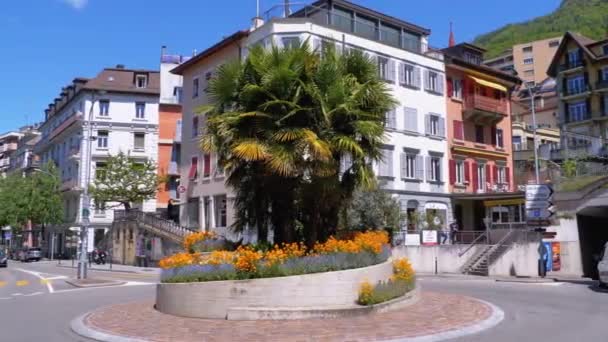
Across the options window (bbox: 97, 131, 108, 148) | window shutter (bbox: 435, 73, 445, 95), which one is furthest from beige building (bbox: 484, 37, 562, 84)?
window (bbox: 97, 131, 108, 148)

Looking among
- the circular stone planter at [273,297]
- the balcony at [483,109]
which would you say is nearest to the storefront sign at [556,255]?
the balcony at [483,109]

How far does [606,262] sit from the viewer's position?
19672mm

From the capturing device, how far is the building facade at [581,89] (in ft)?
221

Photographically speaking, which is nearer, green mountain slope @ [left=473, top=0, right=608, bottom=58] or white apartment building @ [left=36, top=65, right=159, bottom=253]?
white apartment building @ [left=36, top=65, right=159, bottom=253]

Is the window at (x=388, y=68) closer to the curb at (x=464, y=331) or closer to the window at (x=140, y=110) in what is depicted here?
the curb at (x=464, y=331)

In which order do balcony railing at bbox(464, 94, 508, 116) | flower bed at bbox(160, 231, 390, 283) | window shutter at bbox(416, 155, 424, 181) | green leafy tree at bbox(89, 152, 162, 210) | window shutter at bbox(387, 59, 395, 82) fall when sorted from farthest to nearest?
green leafy tree at bbox(89, 152, 162, 210) → balcony railing at bbox(464, 94, 508, 116) → window shutter at bbox(416, 155, 424, 181) → window shutter at bbox(387, 59, 395, 82) → flower bed at bbox(160, 231, 390, 283)

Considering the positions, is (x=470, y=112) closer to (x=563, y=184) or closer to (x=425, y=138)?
(x=425, y=138)

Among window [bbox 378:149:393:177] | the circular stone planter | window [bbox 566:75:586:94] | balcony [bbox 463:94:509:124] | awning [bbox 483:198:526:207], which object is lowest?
the circular stone planter

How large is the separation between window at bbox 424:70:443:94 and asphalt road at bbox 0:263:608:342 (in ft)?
65.2

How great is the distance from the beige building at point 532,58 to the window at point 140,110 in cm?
8046

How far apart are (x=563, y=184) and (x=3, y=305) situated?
108 feet

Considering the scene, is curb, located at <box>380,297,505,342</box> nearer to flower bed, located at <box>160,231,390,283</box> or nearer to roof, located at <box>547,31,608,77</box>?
flower bed, located at <box>160,231,390,283</box>

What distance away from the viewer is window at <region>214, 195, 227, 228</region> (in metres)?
40.2

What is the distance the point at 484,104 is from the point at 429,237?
1550 cm
